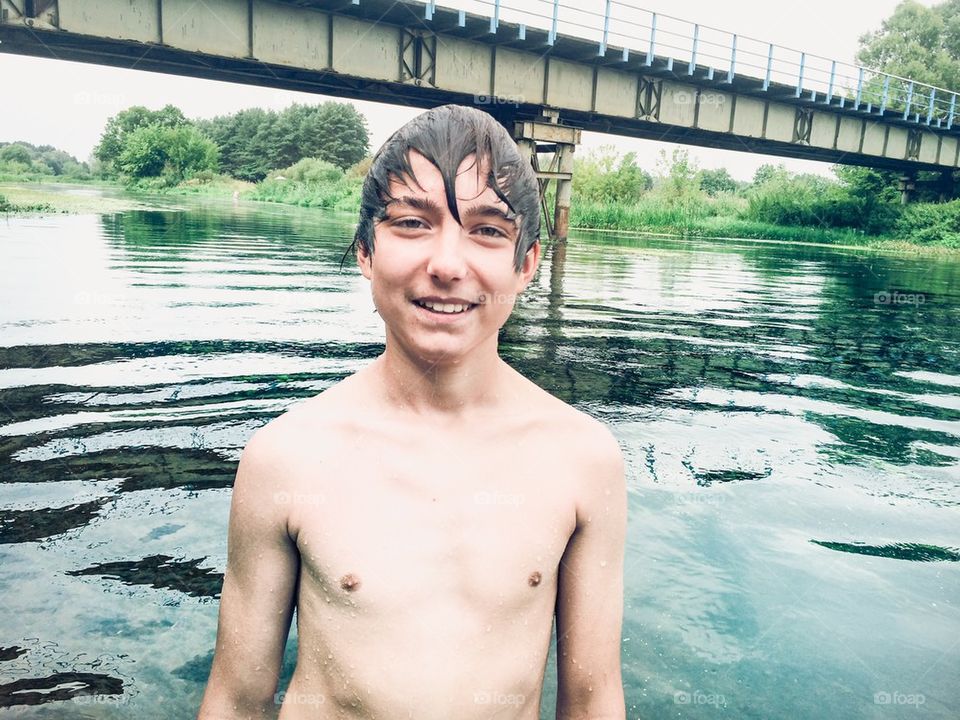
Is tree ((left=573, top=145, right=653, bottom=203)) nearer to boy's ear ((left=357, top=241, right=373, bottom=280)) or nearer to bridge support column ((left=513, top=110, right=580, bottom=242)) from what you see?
bridge support column ((left=513, top=110, right=580, bottom=242))

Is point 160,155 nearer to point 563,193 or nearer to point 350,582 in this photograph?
point 563,193

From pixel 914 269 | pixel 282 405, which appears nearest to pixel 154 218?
pixel 282 405

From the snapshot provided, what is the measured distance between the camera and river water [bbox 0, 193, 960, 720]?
3.14 metres

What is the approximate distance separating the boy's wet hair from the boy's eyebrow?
0.10 feet

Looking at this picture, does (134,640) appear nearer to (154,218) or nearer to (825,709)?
(825,709)

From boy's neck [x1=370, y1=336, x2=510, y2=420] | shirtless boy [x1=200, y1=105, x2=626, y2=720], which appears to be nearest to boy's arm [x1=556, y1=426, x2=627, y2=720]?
shirtless boy [x1=200, y1=105, x2=626, y2=720]

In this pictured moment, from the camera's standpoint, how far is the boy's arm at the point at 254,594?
1886 mm

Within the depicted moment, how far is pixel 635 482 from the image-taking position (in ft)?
16.6

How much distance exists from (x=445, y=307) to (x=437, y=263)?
114mm

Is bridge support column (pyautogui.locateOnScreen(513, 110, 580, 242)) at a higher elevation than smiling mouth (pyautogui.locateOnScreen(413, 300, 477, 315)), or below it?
higher

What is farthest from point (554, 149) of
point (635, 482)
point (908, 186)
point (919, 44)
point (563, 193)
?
point (919, 44)

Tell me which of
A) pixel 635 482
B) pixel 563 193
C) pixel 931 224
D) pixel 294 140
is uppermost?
pixel 294 140

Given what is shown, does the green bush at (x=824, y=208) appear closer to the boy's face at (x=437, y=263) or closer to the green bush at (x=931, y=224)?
the green bush at (x=931, y=224)

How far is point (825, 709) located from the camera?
3004 mm
